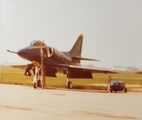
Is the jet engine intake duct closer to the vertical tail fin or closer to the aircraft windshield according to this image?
the aircraft windshield

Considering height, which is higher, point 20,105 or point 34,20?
point 34,20

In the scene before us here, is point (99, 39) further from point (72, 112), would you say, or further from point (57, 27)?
point (72, 112)

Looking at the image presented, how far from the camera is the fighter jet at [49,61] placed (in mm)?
4324

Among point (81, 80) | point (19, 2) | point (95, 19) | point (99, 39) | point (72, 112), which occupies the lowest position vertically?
point (72, 112)

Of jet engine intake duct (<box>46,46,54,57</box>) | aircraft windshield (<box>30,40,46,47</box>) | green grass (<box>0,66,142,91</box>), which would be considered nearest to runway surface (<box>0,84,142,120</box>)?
green grass (<box>0,66,142,91</box>)

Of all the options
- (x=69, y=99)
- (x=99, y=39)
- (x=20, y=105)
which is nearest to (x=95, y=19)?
(x=99, y=39)

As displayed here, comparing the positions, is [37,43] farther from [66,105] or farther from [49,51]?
[66,105]

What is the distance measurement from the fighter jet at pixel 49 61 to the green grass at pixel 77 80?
0.07m

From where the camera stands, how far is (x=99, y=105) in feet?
13.6

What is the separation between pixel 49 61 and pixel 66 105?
2.18 feet

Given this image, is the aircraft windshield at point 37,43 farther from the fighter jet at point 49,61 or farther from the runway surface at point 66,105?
the runway surface at point 66,105

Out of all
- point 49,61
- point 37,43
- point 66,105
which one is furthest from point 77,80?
point 37,43

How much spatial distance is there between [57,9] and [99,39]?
77 cm

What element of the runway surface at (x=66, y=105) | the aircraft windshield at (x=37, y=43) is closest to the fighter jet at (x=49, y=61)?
the aircraft windshield at (x=37, y=43)
